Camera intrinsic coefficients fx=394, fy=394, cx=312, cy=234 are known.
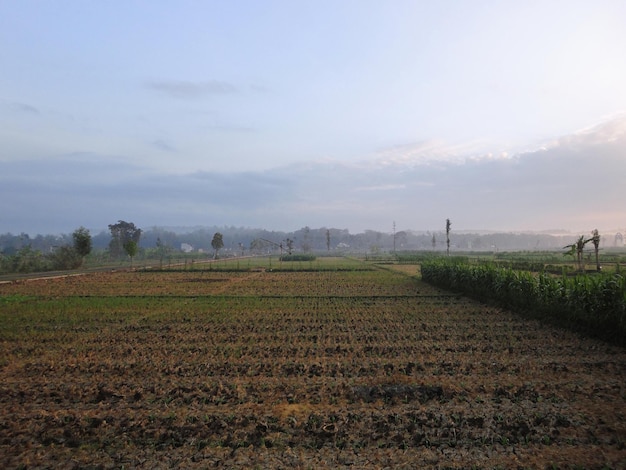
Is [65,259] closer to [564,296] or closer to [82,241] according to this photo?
[82,241]

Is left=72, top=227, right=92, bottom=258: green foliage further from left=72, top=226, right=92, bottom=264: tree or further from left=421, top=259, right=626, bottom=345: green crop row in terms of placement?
left=421, top=259, right=626, bottom=345: green crop row

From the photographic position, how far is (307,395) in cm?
661

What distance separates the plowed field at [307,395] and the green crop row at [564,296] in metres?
0.81

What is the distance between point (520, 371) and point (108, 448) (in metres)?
7.32

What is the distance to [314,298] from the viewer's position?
19.3 m

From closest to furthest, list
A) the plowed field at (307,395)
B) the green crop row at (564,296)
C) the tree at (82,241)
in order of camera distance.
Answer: the plowed field at (307,395) < the green crop row at (564,296) < the tree at (82,241)

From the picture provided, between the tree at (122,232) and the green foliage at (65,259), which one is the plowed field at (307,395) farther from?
the tree at (122,232)

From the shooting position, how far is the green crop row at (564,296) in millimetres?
10328

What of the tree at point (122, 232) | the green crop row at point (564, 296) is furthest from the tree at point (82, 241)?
the tree at point (122, 232)

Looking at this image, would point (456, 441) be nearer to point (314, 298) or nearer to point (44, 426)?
point (44, 426)

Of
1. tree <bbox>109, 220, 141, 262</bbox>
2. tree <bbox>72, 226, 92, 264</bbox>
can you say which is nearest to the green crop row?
tree <bbox>72, 226, 92, 264</bbox>

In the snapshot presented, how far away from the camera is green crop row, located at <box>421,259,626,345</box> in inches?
407

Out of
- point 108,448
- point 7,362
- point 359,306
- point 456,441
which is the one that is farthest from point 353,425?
point 359,306

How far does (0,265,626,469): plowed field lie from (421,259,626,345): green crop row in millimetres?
812
